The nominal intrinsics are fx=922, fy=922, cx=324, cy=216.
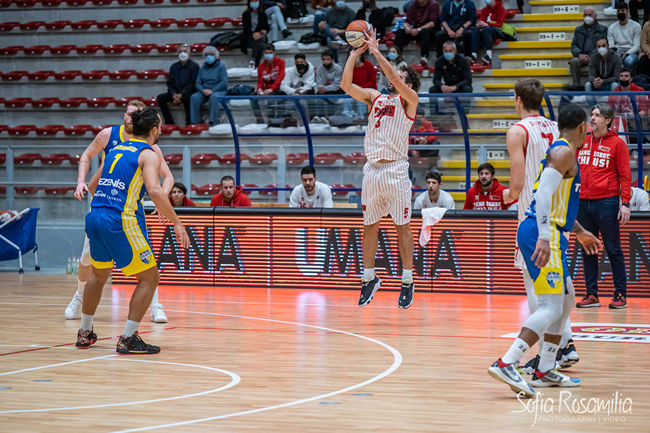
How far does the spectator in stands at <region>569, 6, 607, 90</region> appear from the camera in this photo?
A: 1717 centimetres

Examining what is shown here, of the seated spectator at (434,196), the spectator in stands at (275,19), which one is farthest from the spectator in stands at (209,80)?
the seated spectator at (434,196)

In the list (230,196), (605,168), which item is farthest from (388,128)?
(230,196)

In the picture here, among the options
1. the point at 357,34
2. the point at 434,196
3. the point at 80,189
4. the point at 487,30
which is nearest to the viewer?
the point at 357,34

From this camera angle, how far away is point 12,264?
17328 mm

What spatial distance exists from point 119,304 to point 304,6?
12.1 m

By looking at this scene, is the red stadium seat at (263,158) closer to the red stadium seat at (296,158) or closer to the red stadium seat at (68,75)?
the red stadium seat at (296,158)

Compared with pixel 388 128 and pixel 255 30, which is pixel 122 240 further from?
pixel 255 30

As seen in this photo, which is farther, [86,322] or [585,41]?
[585,41]

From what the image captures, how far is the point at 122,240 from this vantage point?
6980 mm

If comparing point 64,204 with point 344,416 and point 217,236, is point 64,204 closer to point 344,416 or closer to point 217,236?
point 217,236

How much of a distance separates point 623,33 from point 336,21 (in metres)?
5.93

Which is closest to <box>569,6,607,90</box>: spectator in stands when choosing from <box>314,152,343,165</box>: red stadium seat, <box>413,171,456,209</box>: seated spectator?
<box>413,171,456,209</box>: seated spectator

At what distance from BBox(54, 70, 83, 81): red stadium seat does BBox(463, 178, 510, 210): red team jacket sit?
12.4 meters

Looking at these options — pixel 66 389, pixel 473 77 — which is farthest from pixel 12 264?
pixel 66 389
